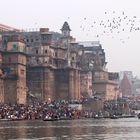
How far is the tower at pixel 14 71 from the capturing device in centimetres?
13300

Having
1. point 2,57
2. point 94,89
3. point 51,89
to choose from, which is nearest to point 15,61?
point 2,57

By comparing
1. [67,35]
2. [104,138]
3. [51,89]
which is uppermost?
[67,35]

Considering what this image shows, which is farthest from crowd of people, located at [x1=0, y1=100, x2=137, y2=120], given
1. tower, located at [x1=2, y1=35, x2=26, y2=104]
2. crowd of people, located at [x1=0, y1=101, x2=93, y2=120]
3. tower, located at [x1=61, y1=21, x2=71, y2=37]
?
tower, located at [x1=61, y1=21, x2=71, y2=37]

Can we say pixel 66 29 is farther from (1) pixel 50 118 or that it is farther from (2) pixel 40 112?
(1) pixel 50 118

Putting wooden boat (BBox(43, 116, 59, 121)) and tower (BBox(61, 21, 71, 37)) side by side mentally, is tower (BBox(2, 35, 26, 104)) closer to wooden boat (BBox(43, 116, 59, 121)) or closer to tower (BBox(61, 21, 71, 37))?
wooden boat (BBox(43, 116, 59, 121))

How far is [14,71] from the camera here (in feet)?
449

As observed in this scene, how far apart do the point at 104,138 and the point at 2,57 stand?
7729cm

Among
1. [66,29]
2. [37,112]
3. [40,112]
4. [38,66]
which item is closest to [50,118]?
[40,112]

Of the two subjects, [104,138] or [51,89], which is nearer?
[104,138]

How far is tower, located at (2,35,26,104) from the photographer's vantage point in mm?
133000

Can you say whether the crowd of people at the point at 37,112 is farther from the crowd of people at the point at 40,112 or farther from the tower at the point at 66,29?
the tower at the point at 66,29

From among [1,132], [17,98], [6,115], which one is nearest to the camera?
[1,132]

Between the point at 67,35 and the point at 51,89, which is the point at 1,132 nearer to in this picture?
the point at 51,89

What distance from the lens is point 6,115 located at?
105062 mm
